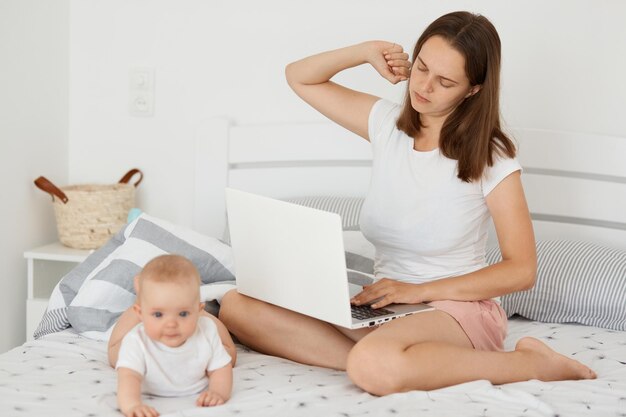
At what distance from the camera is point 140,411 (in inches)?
54.4

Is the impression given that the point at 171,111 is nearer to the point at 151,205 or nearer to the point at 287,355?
the point at 151,205

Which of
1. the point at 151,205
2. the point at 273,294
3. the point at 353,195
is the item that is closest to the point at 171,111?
the point at 151,205

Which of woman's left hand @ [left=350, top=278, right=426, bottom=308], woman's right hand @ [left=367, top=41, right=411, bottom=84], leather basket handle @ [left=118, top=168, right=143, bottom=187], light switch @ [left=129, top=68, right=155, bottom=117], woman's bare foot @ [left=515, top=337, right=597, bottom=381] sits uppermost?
woman's right hand @ [left=367, top=41, right=411, bottom=84]

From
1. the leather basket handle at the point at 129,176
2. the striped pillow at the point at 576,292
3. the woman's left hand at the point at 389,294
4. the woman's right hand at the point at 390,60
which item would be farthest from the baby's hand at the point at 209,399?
the leather basket handle at the point at 129,176

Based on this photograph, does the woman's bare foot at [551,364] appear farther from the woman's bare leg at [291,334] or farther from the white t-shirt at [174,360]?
the white t-shirt at [174,360]

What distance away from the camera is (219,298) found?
75.8 inches

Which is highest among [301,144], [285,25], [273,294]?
[285,25]

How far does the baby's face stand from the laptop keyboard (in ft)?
1.01

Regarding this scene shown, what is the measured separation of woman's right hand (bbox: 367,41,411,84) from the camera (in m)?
1.89

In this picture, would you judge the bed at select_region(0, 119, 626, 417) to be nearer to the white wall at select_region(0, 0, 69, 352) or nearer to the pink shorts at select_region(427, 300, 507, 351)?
the pink shorts at select_region(427, 300, 507, 351)

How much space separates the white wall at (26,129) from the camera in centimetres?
259

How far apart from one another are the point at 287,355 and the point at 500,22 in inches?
50.7

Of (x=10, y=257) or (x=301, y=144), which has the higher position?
(x=301, y=144)

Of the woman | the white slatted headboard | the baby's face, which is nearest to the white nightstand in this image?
the white slatted headboard
